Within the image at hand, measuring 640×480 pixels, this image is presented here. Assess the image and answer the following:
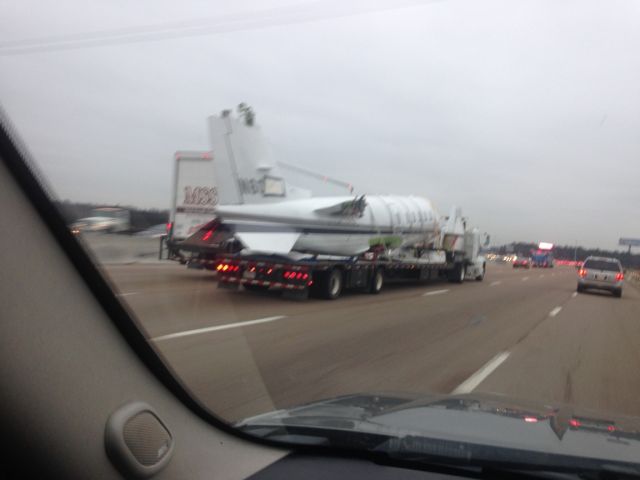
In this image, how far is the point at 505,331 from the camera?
491 inches

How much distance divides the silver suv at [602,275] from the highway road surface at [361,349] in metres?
11.9

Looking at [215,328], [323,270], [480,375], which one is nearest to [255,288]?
[323,270]

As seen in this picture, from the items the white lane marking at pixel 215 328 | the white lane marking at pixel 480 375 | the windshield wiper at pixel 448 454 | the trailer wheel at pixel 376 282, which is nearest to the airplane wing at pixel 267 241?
the white lane marking at pixel 215 328

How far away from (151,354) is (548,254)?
223 feet

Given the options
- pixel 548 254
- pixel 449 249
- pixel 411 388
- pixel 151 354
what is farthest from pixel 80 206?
pixel 548 254

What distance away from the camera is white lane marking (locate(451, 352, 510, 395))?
7.04 metres

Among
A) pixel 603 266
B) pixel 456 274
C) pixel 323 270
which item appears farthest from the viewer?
pixel 456 274

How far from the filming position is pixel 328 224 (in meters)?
17.2

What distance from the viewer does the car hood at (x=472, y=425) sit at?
3264mm

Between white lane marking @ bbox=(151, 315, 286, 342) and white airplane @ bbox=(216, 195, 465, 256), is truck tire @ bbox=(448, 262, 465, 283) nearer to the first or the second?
white airplane @ bbox=(216, 195, 465, 256)

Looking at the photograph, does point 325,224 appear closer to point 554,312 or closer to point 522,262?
point 554,312

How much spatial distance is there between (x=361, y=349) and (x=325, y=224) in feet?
26.9

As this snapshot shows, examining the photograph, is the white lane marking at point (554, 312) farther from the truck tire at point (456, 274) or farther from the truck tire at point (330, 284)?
the truck tire at point (456, 274)

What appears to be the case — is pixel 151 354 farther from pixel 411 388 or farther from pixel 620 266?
pixel 620 266
